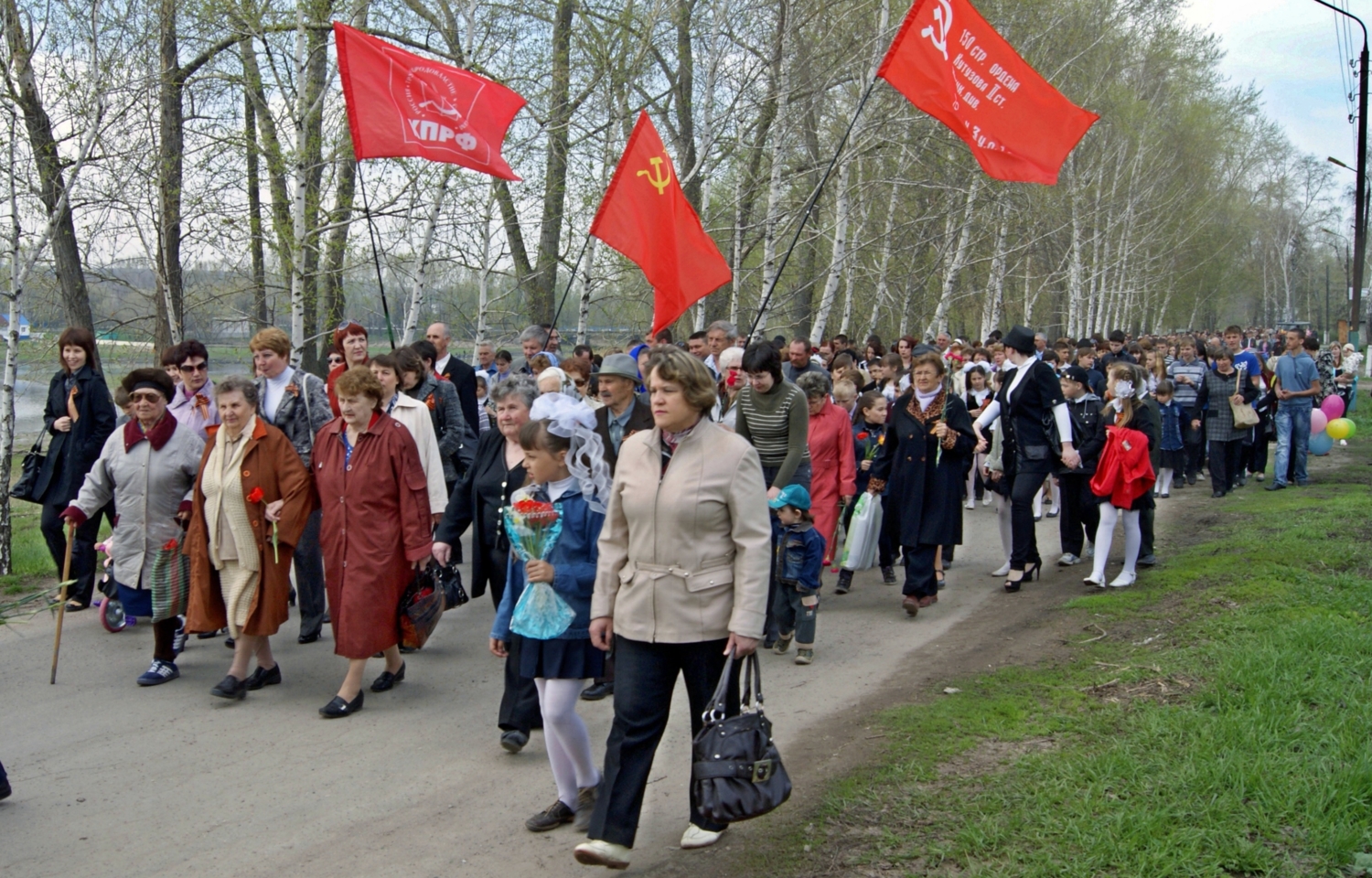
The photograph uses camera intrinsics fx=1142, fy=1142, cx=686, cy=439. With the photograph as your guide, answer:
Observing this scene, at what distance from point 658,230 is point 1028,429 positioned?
10.6 feet

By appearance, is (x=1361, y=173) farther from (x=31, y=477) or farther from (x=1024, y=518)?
(x=31, y=477)

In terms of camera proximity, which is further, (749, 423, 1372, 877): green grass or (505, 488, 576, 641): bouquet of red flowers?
(505, 488, 576, 641): bouquet of red flowers

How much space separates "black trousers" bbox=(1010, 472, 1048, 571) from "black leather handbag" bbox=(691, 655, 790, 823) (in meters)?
5.52

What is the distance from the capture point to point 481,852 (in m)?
4.30

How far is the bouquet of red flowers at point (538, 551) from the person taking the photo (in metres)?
4.45

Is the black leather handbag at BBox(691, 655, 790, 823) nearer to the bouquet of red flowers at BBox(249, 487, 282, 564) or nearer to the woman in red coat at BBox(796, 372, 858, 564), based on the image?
the bouquet of red flowers at BBox(249, 487, 282, 564)

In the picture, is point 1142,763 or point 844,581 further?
point 844,581

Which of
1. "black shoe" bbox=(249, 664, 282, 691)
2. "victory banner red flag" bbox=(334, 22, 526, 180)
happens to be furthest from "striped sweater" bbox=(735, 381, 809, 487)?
"victory banner red flag" bbox=(334, 22, 526, 180)

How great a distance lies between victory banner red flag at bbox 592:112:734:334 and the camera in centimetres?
827

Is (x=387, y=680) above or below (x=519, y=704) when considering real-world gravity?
below

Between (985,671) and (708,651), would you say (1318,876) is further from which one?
(985,671)

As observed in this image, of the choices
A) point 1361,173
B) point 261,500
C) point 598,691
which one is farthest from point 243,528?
point 1361,173

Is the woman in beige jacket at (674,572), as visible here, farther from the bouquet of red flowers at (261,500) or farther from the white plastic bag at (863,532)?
the white plastic bag at (863,532)

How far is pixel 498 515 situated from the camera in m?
5.70
